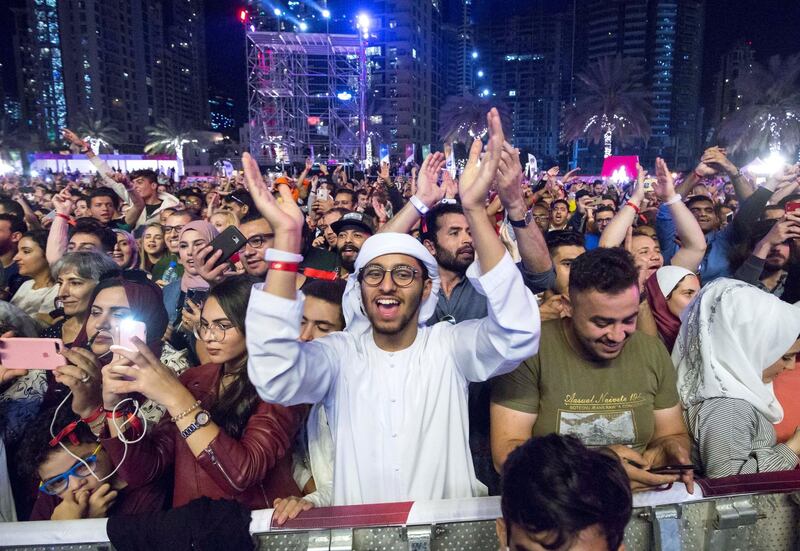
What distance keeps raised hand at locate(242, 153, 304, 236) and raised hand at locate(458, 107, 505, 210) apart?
0.65m

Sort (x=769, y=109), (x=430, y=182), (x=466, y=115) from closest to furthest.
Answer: (x=430, y=182) → (x=769, y=109) → (x=466, y=115)

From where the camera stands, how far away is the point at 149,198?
8094 mm

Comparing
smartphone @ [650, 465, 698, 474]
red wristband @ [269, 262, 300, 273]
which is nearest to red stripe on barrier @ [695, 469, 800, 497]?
smartphone @ [650, 465, 698, 474]

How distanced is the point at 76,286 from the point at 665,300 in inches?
146

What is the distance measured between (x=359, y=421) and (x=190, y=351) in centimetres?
181

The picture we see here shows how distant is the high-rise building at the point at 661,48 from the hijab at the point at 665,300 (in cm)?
8785

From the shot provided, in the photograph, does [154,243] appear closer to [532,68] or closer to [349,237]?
[349,237]

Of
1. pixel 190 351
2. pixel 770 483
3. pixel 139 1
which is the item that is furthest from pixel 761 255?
pixel 139 1

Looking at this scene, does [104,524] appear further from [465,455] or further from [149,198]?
[149,198]

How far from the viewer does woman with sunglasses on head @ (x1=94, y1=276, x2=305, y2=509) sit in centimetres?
188

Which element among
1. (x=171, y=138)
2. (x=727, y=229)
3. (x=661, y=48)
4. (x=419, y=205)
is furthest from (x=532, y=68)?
(x=419, y=205)

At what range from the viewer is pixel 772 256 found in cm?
379

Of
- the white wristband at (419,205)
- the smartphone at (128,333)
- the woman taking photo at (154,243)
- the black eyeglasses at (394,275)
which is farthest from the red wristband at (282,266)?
the woman taking photo at (154,243)

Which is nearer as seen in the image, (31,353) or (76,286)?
(31,353)
